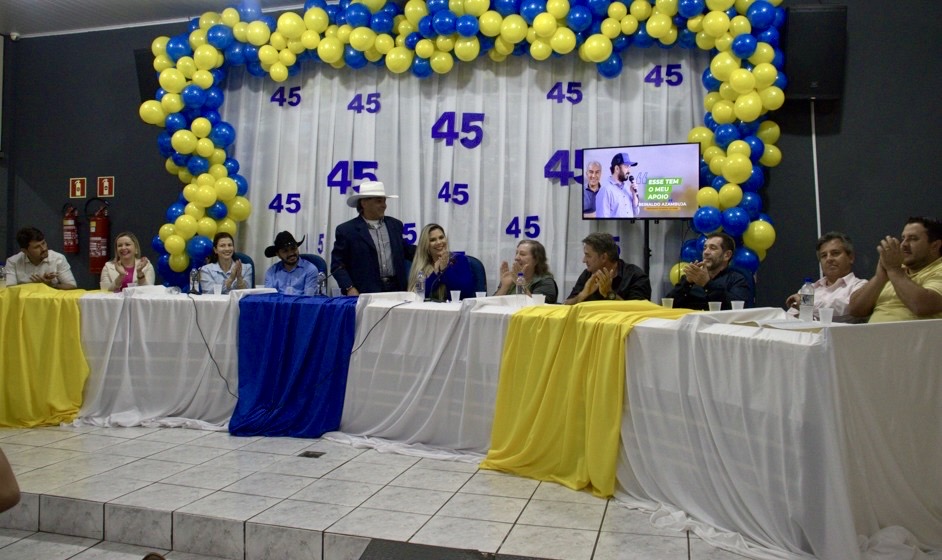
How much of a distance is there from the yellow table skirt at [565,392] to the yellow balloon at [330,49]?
318 centimetres

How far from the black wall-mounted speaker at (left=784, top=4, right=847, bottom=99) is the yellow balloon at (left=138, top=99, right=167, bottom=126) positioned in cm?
451

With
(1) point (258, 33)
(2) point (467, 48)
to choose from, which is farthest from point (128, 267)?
(2) point (467, 48)

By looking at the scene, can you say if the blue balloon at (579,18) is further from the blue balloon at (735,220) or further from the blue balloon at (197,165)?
the blue balloon at (197,165)

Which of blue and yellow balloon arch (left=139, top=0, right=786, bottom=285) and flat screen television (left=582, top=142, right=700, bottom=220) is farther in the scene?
flat screen television (left=582, top=142, right=700, bottom=220)

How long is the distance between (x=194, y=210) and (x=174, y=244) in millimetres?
301

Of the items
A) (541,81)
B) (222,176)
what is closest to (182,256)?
(222,176)

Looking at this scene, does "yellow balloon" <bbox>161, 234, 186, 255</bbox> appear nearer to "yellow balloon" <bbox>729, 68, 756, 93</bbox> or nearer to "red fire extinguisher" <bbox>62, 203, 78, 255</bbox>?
"red fire extinguisher" <bbox>62, 203, 78, 255</bbox>

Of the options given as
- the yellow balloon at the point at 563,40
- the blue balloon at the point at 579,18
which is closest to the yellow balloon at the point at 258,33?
the yellow balloon at the point at 563,40

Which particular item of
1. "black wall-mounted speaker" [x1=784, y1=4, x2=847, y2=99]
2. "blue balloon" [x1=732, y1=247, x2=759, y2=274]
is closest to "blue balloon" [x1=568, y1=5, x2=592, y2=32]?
"black wall-mounted speaker" [x1=784, y1=4, x2=847, y2=99]

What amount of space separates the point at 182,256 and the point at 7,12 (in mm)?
2902

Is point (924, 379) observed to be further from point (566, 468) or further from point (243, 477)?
point (243, 477)

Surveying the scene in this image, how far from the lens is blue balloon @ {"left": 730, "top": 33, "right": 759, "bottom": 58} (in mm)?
4703

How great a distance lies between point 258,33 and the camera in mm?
5934

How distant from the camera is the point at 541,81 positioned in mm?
5781
